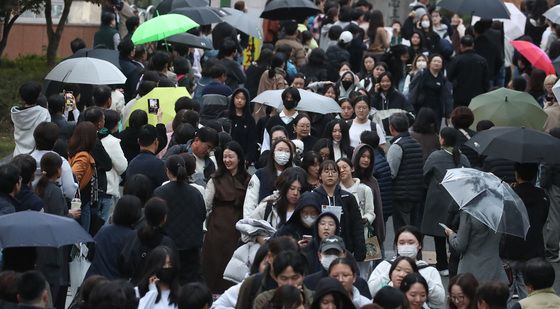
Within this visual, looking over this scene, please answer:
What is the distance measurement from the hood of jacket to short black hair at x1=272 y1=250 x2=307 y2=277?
0.83 feet

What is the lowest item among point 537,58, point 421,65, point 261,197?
point 421,65

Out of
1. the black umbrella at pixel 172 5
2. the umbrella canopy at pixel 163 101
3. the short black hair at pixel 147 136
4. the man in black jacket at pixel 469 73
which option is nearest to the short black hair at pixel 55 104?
the umbrella canopy at pixel 163 101

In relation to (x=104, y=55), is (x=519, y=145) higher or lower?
higher

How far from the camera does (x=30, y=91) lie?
14398 millimetres

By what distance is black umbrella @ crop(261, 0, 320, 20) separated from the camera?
2367 cm

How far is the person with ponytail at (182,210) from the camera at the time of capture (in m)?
12.2

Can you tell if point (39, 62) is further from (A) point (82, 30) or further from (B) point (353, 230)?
(B) point (353, 230)

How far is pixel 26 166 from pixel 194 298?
3278 mm

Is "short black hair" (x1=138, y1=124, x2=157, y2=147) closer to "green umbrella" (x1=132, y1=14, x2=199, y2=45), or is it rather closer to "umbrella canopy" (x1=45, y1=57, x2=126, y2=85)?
"umbrella canopy" (x1=45, y1=57, x2=126, y2=85)

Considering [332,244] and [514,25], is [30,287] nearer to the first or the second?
[332,244]

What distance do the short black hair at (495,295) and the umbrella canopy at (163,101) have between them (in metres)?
6.62

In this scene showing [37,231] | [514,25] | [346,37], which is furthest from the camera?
[514,25]

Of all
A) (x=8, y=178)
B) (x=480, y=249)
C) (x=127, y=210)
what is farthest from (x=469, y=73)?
(x=8, y=178)

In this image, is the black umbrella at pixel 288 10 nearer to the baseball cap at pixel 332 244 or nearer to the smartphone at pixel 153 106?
the smartphone at pixel 153 106
